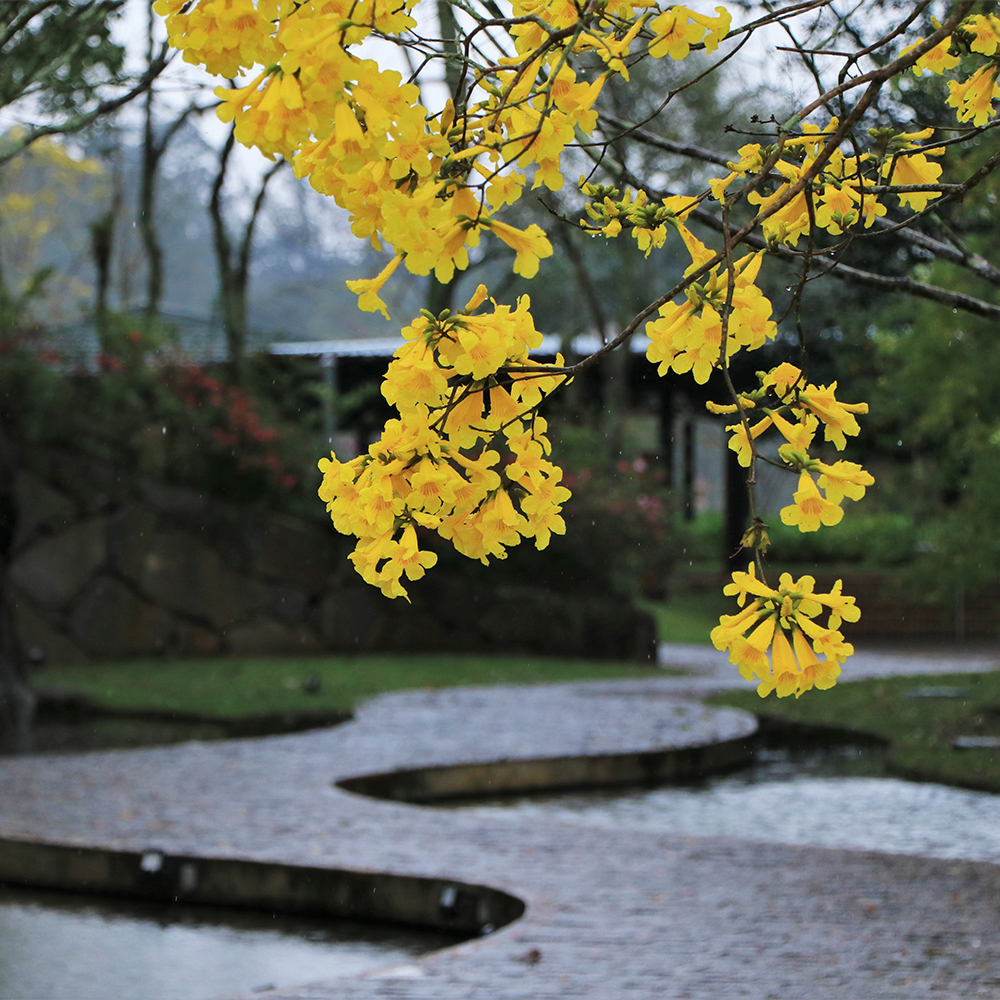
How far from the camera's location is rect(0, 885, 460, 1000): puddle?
3.96m

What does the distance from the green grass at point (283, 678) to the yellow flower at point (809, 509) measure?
7.69 m

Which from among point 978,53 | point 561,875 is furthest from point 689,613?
point 978,53

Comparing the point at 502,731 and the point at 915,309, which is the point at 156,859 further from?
the point at 915,309

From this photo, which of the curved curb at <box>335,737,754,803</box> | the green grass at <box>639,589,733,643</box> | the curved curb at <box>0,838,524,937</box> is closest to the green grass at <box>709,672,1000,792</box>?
the curved curb at <box>335,737,754,803</box>

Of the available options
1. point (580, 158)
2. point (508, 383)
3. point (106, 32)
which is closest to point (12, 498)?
point (106, 32)

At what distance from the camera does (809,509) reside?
147 centimetres

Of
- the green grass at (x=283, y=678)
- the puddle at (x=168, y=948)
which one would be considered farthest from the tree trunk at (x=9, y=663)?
the puddle at (x=168, y=948)

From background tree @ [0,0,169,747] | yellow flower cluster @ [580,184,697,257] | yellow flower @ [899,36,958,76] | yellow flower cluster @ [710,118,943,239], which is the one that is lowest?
→ yellow flower cluster @ [580,184,697,257]

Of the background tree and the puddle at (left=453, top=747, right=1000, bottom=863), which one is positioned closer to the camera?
the background tree

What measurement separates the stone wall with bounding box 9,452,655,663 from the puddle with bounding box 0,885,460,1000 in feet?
21.4

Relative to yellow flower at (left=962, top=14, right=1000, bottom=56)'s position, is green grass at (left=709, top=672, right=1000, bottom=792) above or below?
below

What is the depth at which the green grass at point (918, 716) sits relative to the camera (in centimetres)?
693

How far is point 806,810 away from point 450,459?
16.9ft

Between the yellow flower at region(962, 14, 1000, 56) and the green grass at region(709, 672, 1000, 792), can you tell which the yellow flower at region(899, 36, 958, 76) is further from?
the green grass at region(709, 672, 1000, 792)
